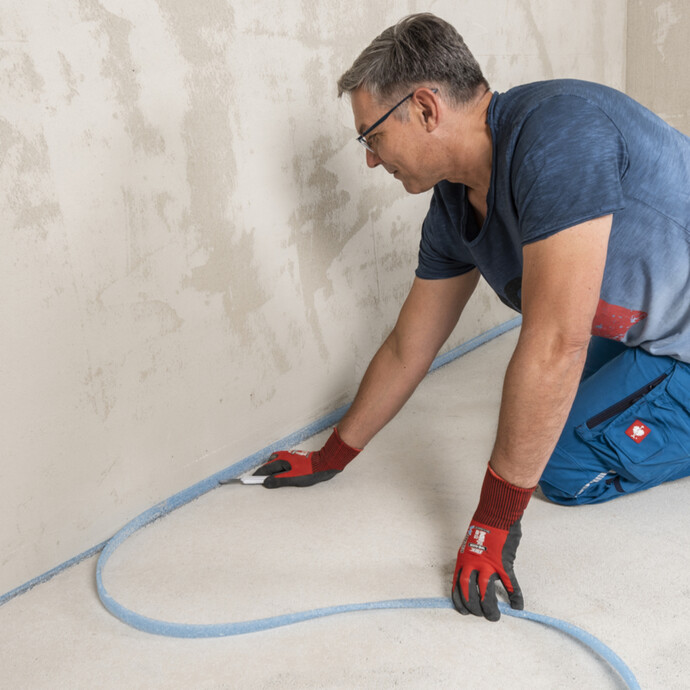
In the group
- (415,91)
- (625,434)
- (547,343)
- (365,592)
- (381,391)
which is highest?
(415,91)

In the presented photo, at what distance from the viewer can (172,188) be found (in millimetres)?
1694

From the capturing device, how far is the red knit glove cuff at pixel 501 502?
54.6 inches

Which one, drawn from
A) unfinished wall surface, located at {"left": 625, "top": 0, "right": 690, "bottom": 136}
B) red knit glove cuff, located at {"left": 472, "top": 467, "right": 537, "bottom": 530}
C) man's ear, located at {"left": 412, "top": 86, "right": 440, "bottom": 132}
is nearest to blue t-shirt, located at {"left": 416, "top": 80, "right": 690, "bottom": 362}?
man's ear, located at {"left": 412, "top": 86, "right": 440, "bottom": 132}

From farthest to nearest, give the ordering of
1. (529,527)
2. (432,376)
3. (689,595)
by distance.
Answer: (432,376) < (529,527) < (689,595)

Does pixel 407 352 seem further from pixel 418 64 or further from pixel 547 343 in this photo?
pixel 418 64

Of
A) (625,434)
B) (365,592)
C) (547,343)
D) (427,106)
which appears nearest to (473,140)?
(427,106)

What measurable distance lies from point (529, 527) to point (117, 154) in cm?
124

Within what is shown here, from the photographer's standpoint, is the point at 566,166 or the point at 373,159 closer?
the point at 566,166

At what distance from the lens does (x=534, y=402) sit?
1.32m

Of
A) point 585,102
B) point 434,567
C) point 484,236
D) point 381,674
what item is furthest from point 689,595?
point 585,102

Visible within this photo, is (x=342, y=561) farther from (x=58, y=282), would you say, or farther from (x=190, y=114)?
(x=190, y=114)

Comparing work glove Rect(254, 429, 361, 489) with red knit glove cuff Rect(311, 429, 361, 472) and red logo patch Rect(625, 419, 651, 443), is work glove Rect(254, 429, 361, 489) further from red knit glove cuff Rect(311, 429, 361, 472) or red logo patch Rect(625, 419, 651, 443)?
red logo patch Rect(625, 419, 651, 443)

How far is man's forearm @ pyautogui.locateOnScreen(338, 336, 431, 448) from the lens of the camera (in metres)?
1.80

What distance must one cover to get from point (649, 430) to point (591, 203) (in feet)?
2.26
